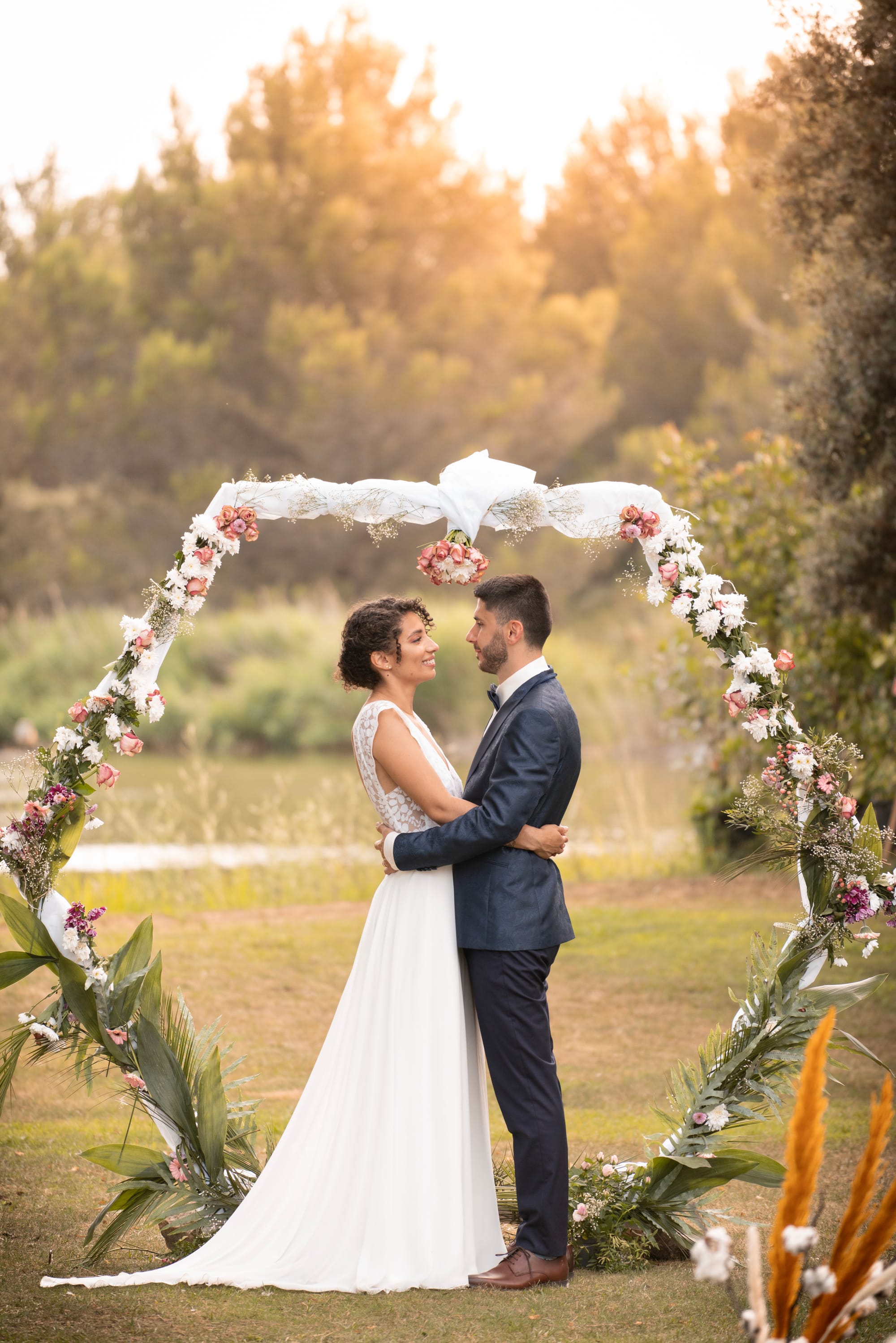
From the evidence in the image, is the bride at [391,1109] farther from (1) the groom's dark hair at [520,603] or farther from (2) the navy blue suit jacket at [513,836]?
(1) the groom's dark hair at [520,603]

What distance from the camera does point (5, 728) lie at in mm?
24531

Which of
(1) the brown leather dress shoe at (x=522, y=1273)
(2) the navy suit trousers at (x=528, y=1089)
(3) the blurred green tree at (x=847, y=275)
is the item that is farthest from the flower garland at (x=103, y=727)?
(3) the blurred green tree at (x=847, y=275)

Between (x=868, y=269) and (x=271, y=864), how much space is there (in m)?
6.93

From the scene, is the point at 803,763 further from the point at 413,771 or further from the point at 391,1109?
the point at 391,1109

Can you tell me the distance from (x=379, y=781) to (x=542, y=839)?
0.58m

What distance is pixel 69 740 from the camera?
174 inches

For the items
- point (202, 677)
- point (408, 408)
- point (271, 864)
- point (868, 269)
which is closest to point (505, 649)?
point (868, 269)

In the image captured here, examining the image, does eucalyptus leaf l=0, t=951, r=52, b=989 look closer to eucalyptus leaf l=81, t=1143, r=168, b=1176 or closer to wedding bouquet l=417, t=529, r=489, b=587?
eucalyptus leaf l=81, t=1143, r=168, b=1176

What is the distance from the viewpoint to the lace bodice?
433 centimetres

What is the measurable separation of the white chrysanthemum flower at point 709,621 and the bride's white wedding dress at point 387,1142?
1026mm

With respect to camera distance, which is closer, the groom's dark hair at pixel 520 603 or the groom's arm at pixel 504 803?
the groom's arm at pixel 504 803

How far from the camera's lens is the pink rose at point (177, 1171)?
441 cm

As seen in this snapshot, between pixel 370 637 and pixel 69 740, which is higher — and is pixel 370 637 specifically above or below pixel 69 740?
above

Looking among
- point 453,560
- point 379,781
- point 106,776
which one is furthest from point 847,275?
point 106,776
